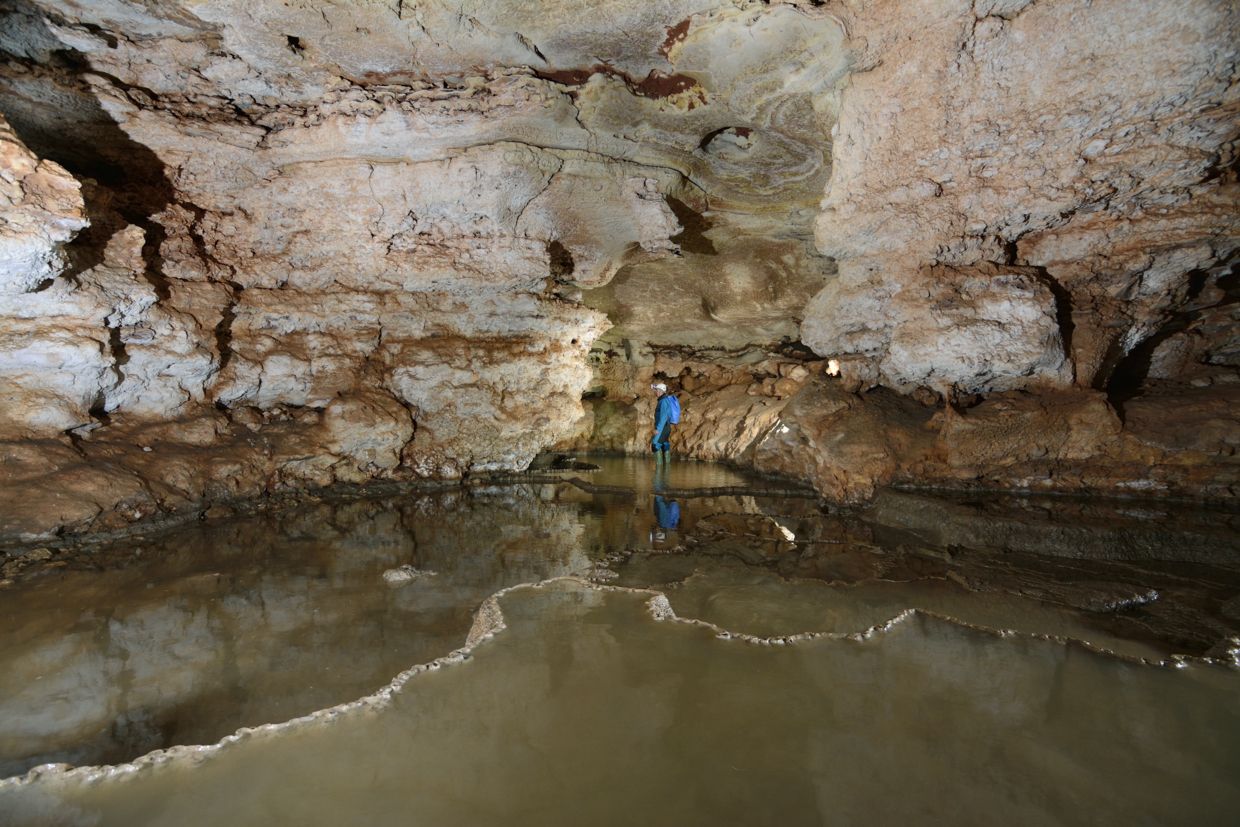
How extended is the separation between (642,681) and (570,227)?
18.9ft

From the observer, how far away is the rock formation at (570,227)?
4.41 m

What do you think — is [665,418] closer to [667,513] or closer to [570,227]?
[667,513]

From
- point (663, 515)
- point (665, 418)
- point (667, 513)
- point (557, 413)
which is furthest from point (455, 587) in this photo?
point (665, 418)

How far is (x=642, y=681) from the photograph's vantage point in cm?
290

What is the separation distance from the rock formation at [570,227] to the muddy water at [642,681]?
6.20ft

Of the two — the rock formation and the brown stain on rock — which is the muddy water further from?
the brown stain on rock

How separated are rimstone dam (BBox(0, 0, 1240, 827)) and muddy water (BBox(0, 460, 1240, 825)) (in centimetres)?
2

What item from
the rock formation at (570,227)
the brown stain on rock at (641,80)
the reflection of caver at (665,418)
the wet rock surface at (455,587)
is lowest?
the wet rock surface at (455,587)

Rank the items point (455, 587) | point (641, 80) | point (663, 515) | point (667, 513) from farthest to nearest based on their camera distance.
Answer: point (667, 513) < point (663, 515) < point (641, 80) < point (455, 587)

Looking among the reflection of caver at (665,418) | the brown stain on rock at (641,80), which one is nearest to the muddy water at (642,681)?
the brown stain on rock at (641,80)

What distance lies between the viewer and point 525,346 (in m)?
9.49

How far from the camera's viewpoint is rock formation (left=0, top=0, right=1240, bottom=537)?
4.41 m

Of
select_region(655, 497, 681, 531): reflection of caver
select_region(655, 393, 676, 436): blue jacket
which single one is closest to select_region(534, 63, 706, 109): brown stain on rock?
select_region(655, 497, 681, 531): reflection of caver

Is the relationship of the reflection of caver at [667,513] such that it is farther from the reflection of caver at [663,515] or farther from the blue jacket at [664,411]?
the blue jacket at [664,411]
